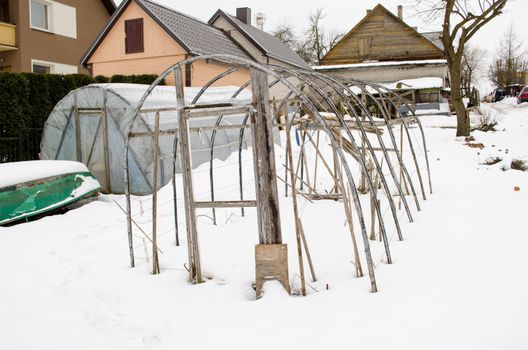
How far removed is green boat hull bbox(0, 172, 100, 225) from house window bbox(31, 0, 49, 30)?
1352cm

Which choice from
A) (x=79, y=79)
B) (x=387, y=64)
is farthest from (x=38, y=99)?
(x=387, y=64)

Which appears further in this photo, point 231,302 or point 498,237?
point 498,237

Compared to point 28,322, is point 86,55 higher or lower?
higher

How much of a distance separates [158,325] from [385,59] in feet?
116

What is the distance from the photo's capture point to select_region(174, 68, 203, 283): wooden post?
15.1 ft

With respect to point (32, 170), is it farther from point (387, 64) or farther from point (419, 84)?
point (387, 64)

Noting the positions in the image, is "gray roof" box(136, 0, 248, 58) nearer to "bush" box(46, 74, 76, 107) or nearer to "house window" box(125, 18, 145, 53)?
"house window" box(125, 18, 145, 53)

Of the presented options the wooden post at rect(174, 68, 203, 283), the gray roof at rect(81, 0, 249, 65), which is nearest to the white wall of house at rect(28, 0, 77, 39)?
the gray roof at rect(81, 0, 249, 65)

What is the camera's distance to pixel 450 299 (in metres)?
3.76

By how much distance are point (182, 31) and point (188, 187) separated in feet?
57.6

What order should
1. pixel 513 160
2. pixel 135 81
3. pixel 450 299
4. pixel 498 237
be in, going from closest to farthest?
pixel 450 299 < pixel 498 237 < pixel 513 160 < pixel 135 81

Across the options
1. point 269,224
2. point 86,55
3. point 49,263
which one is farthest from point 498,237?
point 86,55

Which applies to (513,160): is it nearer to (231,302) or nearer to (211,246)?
(211,246)

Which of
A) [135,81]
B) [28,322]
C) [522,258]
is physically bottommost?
[28,322]
